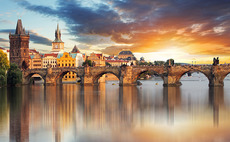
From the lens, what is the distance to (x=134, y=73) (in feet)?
270

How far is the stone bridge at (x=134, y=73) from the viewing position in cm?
7288

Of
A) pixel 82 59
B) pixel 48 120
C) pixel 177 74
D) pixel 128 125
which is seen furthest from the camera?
pixel 82 59

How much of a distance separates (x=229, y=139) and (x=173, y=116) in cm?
943

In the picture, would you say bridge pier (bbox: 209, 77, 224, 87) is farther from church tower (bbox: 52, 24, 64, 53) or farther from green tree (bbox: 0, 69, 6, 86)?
church tower (bbox: 52, 24, 64, 53)

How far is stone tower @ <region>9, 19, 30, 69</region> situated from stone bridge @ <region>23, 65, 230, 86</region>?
3155cm

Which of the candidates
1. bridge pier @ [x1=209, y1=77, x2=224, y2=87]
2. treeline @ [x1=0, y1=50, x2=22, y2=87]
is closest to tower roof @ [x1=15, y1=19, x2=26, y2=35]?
treeline @ [x1=0, y1=50, x2=22, y2=87]

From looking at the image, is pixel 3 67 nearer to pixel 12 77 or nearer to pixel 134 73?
pixel 12 77

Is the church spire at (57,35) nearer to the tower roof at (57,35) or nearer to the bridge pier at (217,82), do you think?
the tower roof at (57,35)

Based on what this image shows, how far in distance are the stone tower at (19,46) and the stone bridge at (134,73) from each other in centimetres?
3155

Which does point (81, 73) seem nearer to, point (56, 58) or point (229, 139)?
point (56, 58)

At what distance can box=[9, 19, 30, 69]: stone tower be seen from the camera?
5079 inches

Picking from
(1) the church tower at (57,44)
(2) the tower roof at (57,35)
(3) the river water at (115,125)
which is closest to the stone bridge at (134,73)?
(3) the river water at (115,125)

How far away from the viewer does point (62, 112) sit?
32.3 metres

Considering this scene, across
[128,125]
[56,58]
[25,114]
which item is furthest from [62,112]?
[56,58]
